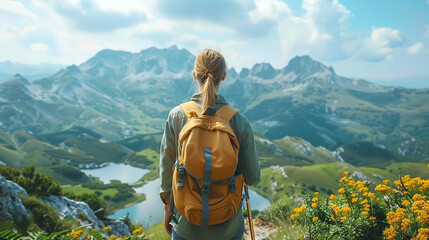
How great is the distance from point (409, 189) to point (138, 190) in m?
195

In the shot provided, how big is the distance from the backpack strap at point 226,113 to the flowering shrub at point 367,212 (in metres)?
2.59

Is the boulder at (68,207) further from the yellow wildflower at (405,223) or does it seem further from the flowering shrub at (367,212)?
the yellow wildflower at (405,223)

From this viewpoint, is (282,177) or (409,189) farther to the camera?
(282,177)

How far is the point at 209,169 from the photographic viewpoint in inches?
114

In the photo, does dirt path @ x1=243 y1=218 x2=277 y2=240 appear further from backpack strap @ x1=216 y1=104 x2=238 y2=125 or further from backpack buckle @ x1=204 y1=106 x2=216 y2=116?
backpack buckle @ x1=204 y1=106 x2=216 y2=116

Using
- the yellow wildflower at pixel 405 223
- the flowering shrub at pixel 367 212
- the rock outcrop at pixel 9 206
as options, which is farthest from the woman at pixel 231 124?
the rock outcrop at pixel 9 206

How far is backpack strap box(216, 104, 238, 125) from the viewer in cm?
331

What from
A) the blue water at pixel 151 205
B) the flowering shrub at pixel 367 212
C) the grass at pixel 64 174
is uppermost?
the flowering shrub at pixel 367 212

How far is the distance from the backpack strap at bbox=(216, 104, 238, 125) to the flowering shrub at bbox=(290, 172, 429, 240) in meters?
2.59

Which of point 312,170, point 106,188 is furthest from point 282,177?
point 106,188

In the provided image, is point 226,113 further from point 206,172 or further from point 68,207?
point 68,207

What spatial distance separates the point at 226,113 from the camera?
3365 millimetres

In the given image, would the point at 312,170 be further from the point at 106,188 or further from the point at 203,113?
the point at 203,113

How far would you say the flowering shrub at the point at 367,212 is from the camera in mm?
3812
